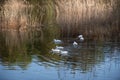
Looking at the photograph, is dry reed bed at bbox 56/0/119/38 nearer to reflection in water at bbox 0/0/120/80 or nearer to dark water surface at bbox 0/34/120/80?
reflection in water at bbox 0/0/120/80

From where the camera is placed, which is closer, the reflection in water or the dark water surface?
the dark water surface

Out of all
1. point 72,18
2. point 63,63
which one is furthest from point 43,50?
point 72,18

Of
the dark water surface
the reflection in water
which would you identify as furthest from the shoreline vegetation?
the dark water surface

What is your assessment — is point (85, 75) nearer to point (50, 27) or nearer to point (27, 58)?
point (27, 58)

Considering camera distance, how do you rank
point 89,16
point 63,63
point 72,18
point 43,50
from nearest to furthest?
point 63,63
point 43,50
point 89,16
point 72,18

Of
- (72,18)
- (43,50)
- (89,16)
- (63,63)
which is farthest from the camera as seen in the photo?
(72,18)

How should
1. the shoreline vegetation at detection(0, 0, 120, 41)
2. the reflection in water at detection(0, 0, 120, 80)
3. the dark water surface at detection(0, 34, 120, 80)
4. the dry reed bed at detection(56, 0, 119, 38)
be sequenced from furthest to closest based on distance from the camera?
the dry reed bed at detection(56, 0, 119, 38)
the shoreline vegetation at detection(0, 0, 120, 41)
the reflection in water at detection(0, 0, 120, 80)
the dark water surface at detection(0, 34, 120, 80)

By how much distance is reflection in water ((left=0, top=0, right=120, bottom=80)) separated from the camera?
375 inches

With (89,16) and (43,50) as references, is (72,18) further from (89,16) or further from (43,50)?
(43,50)

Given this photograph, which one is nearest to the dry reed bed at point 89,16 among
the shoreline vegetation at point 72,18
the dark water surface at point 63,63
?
the shoreline vegetation at point 72,18

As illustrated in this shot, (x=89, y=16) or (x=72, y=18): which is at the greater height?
(x=89, y=16)

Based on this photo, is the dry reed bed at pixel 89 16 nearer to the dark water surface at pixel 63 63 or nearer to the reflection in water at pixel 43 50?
the reflection in water at pixel 43 50

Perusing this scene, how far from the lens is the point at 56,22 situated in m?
19.0

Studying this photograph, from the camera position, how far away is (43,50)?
498 inches
